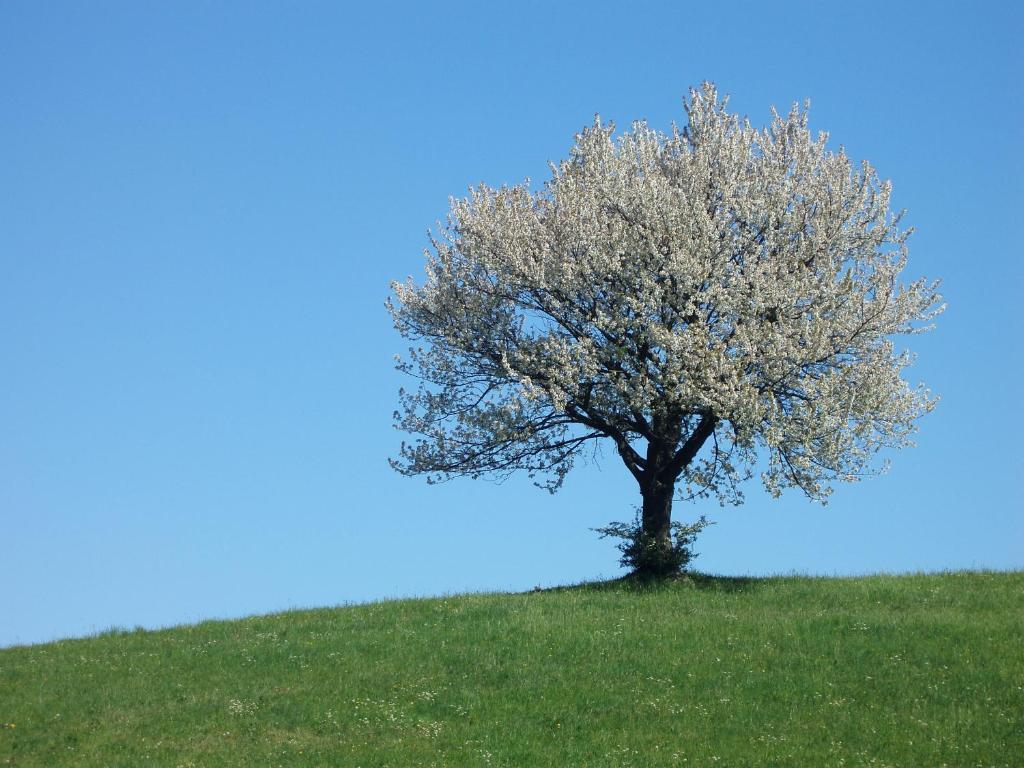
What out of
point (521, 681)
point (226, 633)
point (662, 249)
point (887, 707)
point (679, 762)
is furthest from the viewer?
point (662, 249)

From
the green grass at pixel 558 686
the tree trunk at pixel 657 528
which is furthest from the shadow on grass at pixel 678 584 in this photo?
the green grass at pixel 558 686

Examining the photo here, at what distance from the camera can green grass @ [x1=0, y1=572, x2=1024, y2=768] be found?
21969 millimetres

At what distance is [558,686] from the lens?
82.0 ft

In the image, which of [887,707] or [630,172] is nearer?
[887,707]

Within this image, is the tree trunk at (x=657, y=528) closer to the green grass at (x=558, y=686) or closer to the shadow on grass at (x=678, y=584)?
the shadow on grass at (x=678, y=584)

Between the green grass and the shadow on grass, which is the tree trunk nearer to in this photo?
the shadow on grass

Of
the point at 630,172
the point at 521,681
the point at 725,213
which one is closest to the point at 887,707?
the point at 521,681

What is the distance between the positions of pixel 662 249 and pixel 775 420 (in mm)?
6228

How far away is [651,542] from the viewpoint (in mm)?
34938

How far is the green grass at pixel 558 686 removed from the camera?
21969 mm

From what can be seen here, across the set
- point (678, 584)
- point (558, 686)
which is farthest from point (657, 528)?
point (558, 686)

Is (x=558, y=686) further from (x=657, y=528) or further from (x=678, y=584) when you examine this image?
(x=657, y=528)

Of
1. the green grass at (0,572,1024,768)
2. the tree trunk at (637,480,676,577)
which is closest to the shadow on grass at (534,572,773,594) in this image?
the tree trunk at (637,480,676,577)

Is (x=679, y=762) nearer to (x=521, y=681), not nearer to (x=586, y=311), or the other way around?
(x=521, y=681)
